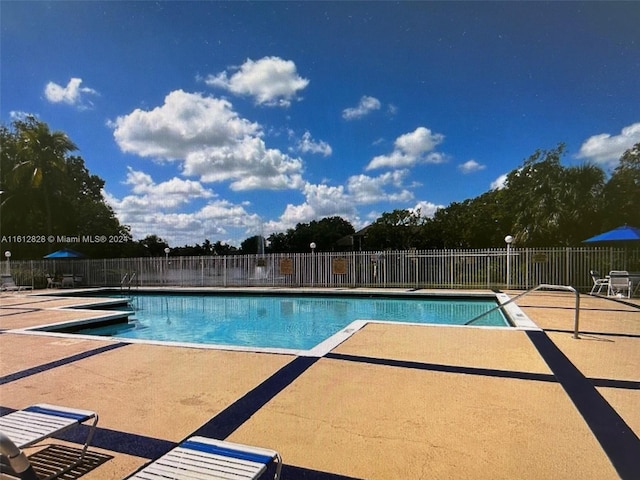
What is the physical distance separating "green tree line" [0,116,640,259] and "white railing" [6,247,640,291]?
4394 millimetres

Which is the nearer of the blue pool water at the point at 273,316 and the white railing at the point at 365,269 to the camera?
the blue pool water at the point at 273,316

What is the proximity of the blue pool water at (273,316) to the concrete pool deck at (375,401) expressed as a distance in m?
2.98

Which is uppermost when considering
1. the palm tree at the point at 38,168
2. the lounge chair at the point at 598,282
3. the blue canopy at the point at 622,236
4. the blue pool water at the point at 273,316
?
the palm tree at the point at 38,168

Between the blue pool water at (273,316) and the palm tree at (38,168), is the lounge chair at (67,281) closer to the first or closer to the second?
the palm tree at (38,168)

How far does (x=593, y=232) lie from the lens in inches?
767

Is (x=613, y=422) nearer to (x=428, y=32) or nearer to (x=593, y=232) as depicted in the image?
(x=428, y=32)

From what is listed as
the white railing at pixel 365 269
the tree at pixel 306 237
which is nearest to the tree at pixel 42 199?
the white railing at pixel 365 269

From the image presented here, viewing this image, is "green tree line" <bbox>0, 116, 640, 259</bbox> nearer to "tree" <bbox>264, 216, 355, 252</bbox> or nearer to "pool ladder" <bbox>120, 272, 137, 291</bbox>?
"tree" <bbox>264, 216, 355, 252</bbox>

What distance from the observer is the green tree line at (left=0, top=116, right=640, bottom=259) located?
63.8 feet

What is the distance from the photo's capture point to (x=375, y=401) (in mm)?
3727

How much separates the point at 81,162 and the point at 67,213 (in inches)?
309

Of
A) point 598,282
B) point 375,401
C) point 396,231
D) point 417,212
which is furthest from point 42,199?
point 598,282

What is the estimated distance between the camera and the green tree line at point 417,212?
19.5 m

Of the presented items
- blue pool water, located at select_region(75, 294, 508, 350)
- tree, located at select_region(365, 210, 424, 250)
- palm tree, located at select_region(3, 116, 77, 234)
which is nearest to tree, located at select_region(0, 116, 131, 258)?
palm tree, located at select_region(3, 116, 77, 234)
